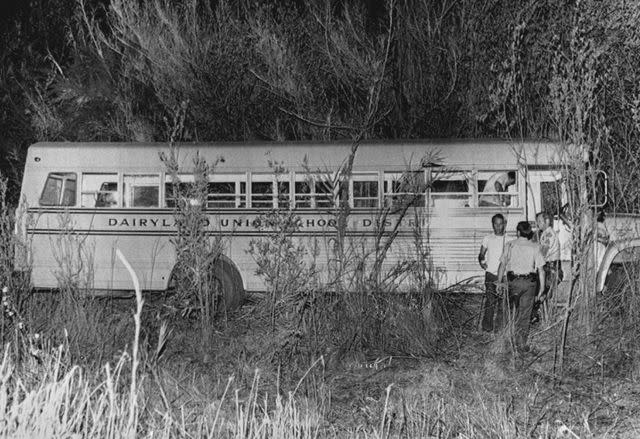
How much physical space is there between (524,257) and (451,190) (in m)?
3.52

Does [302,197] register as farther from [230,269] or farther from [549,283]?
[549,283]

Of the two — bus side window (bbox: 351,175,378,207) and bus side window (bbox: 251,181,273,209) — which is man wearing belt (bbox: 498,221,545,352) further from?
bus side window (bbox: 251,181,273,209)

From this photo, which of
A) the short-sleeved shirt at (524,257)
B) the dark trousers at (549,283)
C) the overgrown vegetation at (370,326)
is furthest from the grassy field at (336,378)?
the short-sleeved shirt at (524,257)

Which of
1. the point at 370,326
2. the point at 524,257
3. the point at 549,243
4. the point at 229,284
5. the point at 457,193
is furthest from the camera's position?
the point at 457,193

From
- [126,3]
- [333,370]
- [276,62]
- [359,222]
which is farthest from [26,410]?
[126,3]

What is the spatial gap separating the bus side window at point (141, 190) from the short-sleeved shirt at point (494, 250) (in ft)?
16.2

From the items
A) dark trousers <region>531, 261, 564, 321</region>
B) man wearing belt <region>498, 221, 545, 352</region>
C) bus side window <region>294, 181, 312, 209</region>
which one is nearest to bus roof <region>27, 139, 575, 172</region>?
A: bus side window <region>294, 181, 312, 209</region>

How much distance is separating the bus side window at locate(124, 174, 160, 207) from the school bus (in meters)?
0.01

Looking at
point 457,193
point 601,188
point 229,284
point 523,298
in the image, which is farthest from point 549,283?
point 229,284

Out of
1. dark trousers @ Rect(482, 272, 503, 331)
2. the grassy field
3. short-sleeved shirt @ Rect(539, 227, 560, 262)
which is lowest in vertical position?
the grassy field

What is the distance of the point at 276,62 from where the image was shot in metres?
20.5

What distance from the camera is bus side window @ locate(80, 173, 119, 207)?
14167mm

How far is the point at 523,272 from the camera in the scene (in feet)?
34.0

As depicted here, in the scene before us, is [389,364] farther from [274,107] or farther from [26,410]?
[274,107]
